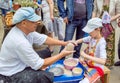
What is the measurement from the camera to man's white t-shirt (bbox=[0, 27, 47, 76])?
263 centimetres

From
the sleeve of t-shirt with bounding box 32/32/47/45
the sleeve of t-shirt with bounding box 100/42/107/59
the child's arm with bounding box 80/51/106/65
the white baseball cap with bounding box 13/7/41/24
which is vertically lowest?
the child's arm with bounding box 80/51/106/65

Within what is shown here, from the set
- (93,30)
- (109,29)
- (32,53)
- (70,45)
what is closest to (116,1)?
(109,29)

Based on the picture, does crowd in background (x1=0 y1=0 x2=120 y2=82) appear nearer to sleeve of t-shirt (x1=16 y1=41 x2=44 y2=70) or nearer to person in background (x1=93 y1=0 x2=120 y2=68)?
person in background (x1=93 y1=0 x2=120 y2=68)

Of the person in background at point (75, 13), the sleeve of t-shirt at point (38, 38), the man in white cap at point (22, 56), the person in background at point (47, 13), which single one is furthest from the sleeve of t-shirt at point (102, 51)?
the person in background at point (47, 13)

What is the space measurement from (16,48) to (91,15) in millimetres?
1635

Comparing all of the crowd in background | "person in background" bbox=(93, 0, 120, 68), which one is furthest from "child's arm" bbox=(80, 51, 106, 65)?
"person in background" bbox=(93, 0, 120, 68)

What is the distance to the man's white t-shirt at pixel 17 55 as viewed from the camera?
2629 millimetres

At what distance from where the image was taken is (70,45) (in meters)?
3.04

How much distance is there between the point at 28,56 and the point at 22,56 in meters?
0.06

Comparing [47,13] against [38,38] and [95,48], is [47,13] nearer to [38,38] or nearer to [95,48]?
[38,38]

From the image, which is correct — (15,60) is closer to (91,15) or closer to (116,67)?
Result: (91,15)

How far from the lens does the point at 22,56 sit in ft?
8.73

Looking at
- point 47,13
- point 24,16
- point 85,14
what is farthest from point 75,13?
point 24,16

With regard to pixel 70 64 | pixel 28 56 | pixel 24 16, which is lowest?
pixel 70 64
